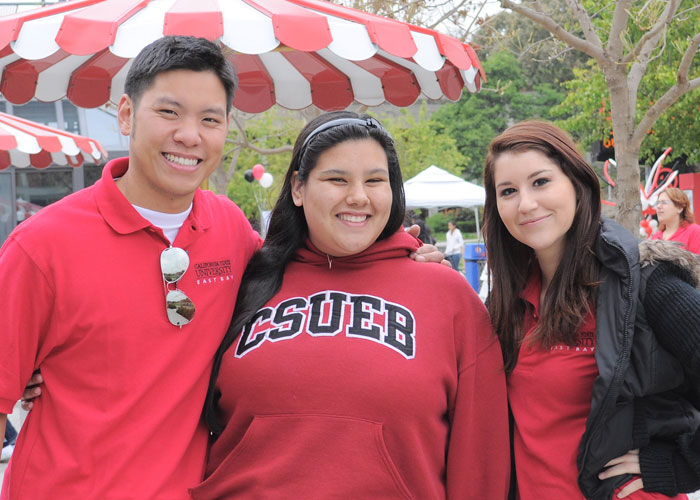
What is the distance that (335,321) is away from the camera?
234cm

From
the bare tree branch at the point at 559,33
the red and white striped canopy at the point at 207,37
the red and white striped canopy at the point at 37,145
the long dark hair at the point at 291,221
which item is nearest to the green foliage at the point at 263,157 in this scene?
the red and white striped canopy at the point at 37,145

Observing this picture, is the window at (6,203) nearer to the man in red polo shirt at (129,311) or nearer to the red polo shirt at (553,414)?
the man in red polo shirt at (129,311)

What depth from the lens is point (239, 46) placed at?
2773mm

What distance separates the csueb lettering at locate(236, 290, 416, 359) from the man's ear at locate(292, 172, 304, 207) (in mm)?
358

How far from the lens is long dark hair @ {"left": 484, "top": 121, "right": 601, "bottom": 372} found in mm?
2342

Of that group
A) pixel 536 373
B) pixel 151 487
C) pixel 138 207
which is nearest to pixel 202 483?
pixel 151 487

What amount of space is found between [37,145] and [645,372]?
6.81m

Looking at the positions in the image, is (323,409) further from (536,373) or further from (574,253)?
(574,253)

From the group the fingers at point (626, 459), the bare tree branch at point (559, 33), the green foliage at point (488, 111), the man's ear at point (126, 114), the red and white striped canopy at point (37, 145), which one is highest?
the green foliage at point (488, 111)

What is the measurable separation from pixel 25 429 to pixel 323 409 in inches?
36.8

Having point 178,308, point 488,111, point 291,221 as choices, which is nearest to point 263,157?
point 488,111

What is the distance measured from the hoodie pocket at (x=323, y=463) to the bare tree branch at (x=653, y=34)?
17.7ft

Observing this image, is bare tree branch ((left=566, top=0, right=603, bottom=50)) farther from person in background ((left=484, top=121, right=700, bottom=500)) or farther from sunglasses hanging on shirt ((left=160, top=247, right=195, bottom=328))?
sunglasses hanging on shirt ((left=160, top=247, right=195, bottom=328))

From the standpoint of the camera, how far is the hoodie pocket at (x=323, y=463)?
6.92ft
